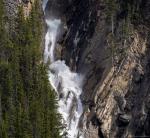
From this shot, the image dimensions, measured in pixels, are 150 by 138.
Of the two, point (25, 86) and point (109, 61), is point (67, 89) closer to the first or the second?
point (25, 86)

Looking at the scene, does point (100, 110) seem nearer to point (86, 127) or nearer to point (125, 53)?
point (86, 127)

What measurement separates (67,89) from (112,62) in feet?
26.9

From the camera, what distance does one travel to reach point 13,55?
105m

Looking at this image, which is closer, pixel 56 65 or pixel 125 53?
pixel 125 53

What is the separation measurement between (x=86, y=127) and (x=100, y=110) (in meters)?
3.04

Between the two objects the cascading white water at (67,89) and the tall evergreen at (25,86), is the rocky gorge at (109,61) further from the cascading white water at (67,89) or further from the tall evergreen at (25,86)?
the tall evergreen at (25,86)

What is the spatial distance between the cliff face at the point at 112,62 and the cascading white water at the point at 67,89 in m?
1.23

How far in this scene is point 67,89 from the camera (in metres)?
105

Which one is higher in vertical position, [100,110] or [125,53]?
[125,53]

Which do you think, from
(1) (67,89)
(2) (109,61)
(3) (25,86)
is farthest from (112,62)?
(3) (25,86)

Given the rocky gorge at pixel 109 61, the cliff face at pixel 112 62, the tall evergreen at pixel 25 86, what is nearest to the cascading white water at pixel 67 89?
the rocky gorge at pixel 109 61

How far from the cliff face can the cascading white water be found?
4.03 ft

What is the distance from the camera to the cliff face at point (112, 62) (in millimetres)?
97312

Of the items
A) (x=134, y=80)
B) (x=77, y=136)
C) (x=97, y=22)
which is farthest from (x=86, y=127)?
(x=97, y=22)
